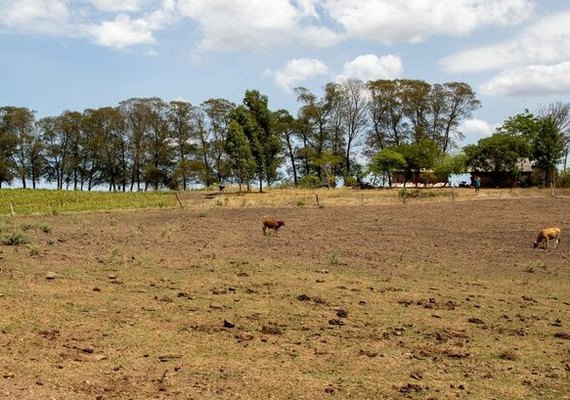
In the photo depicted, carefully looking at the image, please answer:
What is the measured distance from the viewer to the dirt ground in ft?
23.2

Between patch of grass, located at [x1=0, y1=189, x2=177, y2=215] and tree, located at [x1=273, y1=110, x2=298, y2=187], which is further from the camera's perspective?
tree, located at [x1=273, y1=110, x2=298, y2=187]

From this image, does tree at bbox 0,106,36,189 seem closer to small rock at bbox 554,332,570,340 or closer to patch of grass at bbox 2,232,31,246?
patch of grass at bbox 2,232,31,246

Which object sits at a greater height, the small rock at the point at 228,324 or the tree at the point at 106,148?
the tree at the point at 106,148

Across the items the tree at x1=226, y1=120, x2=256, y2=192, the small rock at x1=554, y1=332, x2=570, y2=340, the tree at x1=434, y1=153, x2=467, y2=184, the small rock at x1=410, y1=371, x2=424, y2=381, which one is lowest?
the small rock at x1=554, y1=332, x2=570, y2=340

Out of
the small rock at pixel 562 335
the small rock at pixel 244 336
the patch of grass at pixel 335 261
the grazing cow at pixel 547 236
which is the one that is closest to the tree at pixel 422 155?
the grazing cow at pixel 547 236

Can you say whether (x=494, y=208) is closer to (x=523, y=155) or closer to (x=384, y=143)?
(x=523, y=155)

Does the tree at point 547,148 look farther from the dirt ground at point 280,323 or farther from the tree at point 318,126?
the dirt ground at point 280,323

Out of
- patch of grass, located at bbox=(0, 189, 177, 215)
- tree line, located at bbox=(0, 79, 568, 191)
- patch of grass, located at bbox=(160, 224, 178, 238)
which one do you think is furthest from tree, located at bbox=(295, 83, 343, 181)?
patch of grass, located at bbox=(160, 224, 178, 238)

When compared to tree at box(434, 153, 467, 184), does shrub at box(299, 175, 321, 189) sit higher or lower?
lower

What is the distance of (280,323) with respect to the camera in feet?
32.3

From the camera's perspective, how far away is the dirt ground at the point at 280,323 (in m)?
7.06

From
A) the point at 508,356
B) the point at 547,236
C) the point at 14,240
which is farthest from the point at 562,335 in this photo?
the point at 14,240

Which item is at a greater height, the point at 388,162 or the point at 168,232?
the point at 388,162

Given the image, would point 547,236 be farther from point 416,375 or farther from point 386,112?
point 386,112
